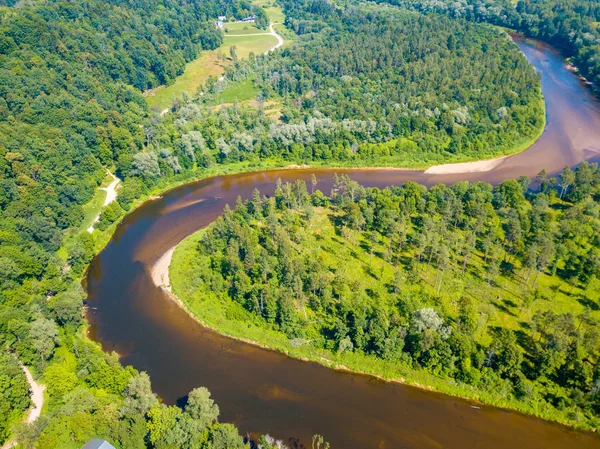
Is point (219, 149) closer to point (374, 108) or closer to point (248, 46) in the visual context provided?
point (374, 108)

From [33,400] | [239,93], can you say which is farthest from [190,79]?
[33,400]

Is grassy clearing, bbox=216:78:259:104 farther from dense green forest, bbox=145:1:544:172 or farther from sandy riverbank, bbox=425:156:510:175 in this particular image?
sandy riverbank, bbox=425:156:510:175

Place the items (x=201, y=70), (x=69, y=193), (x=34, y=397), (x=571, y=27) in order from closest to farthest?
1. (x=34, y=397)
2. (x=69, y=193)
3. (x=201, y=70)
4. (x=571, y=27)

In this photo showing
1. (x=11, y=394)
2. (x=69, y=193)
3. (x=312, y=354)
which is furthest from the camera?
(x=69, y=193)

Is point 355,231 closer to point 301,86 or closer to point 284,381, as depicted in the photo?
point 284,381

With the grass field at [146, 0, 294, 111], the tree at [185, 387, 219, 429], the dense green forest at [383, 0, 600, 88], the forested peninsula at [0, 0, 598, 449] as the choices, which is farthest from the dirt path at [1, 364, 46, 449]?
the dense green forest at [383, 0, 600, 88]

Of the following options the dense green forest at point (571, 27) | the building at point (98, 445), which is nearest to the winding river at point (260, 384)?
the building at point (98, 445)
